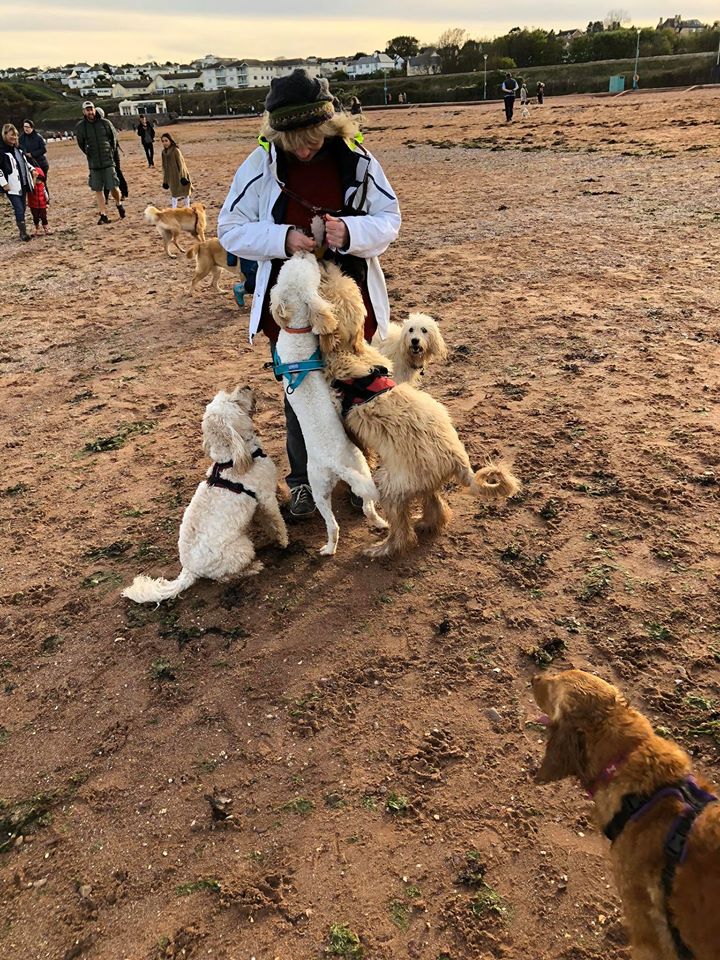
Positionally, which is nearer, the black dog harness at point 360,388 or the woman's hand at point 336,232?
the woman's hand at point 336,232

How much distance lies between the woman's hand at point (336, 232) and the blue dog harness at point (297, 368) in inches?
23.1

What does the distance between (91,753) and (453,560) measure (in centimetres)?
218

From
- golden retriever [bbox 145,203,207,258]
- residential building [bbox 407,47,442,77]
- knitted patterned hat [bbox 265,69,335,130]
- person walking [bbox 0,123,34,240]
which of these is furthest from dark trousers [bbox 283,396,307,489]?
residential building [bbox 407,47,442,77]

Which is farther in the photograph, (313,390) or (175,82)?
(175,82)

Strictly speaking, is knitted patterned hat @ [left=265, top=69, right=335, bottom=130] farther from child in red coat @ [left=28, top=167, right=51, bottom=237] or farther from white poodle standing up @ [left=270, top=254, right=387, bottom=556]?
child in red coat @ [left=28, top=167, right=51, bottom=237]

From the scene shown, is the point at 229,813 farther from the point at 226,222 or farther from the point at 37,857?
the point at 226,222

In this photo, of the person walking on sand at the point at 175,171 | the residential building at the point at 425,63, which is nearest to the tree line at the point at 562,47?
the residential building at the point at 425,63

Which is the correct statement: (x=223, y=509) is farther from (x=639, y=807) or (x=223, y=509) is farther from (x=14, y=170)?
(x=14, y=170)

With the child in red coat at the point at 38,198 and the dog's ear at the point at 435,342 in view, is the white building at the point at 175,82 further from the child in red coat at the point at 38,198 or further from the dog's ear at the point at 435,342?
the dog's ear at the point at 435,342

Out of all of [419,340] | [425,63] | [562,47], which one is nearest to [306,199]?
[419,340]

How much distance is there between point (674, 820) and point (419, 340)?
3877mm

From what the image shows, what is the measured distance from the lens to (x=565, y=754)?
193 centimetres

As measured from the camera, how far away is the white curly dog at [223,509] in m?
3.52

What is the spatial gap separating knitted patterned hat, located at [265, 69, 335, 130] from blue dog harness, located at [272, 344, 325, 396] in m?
1.12
